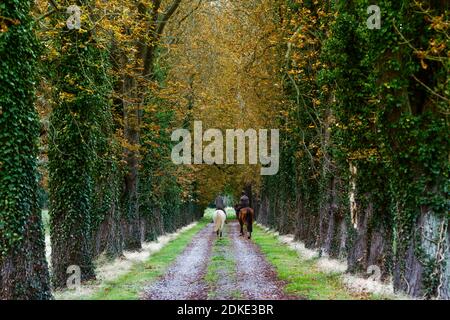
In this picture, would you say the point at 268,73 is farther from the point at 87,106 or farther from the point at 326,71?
the point at 87,106

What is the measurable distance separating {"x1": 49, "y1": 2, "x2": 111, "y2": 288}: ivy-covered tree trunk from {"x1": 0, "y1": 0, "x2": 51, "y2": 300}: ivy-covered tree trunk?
3736mm

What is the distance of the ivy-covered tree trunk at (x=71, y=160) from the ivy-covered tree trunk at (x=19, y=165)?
3.74 metres

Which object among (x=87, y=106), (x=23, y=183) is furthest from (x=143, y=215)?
(x=23, y=183)

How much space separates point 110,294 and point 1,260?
12.0ft

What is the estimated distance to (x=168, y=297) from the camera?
1319 centimetres

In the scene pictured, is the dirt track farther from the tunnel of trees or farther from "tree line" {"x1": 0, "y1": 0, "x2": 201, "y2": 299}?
"tree line" {"x1": 0, "y1": 0, "x2": 201, "y2": 299}

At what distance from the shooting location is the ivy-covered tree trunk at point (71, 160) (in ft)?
49.8

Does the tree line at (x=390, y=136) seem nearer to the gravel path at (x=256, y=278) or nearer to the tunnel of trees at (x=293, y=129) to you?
the tunnel of trees at (x=293, y=129)

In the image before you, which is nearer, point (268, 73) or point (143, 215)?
point (268, 73)

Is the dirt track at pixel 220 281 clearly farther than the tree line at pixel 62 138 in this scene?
Yes

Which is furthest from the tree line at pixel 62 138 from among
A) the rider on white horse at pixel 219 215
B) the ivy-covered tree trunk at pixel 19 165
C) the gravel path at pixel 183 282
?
the rider on white horse at pixel 219 215

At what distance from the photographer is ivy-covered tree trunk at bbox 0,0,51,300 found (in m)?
10.5

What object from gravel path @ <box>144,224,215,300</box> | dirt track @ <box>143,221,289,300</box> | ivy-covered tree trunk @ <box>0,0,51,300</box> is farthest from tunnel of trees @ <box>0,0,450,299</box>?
dirt track @ <box>143,221,289,300</box>

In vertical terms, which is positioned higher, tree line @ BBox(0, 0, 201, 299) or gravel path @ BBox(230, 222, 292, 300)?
tree line @ BBox(0, 0, 201, 299)
